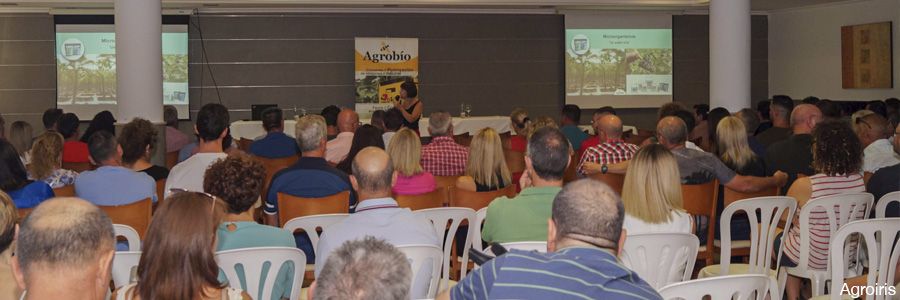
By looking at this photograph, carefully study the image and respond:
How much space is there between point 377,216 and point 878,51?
11.0 m

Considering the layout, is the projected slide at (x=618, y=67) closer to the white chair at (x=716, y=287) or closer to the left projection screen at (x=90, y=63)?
the left projection screen at (x=90, y=63)

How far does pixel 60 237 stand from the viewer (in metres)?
2.04

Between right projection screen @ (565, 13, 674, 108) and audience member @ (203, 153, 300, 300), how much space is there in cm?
1024

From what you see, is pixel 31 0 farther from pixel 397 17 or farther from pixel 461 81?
pixel 461 81

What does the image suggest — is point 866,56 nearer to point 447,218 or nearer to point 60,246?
point 447,218

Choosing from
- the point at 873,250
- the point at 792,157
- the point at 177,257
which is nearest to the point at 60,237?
the point at 177,257

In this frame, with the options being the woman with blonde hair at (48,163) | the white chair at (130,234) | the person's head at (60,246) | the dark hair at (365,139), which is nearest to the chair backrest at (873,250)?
the person's head at (60,246)

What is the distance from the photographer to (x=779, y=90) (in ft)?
46.2

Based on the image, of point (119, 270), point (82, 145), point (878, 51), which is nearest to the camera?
point (119, 270)

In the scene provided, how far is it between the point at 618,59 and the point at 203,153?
9452 mm

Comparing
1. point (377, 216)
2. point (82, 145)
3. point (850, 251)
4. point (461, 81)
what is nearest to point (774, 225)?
point (850, 251)

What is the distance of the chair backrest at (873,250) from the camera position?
10.8 ft

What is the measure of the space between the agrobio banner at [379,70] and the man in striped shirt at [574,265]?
10307 millimetres

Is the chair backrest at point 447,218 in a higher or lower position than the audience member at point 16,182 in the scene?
lower
